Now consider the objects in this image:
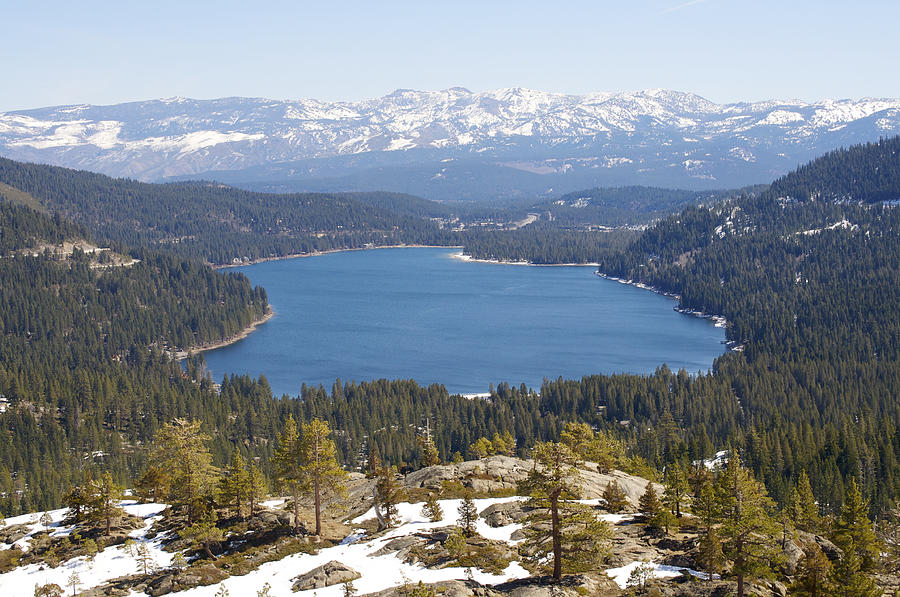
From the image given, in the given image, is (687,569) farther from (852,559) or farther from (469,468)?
(469,468)

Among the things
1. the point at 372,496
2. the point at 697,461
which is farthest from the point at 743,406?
the point at 372,496

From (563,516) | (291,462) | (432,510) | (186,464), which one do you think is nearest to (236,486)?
(186,464)

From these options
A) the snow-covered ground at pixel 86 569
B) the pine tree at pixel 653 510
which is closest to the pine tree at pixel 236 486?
the snow-covered ground at pixel 86 569

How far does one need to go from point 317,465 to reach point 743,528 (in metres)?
30.6

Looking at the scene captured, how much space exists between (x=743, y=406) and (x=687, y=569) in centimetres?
10523

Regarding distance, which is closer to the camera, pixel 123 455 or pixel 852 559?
pixel 852 559

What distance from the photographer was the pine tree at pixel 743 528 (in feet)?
155

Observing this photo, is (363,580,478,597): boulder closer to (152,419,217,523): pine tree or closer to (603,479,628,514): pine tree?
(603,479,628,514): pine tree

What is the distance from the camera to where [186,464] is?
67125 mm

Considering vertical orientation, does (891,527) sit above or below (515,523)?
below

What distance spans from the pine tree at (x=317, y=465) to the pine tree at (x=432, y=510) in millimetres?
6646

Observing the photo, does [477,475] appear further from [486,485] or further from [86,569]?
[86,569]

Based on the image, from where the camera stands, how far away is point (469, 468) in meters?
79.3

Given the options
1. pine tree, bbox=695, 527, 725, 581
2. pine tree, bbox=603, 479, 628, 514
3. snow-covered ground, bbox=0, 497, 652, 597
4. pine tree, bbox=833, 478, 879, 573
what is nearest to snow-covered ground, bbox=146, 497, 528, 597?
snow-covered ground, bbox=0, 497, 652, 597
